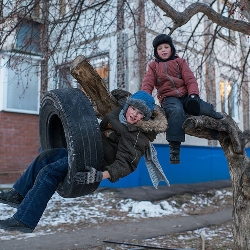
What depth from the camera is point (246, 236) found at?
4406 mm

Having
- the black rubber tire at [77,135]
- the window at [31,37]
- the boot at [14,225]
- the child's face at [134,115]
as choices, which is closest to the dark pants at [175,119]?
the child's face at [134,115]

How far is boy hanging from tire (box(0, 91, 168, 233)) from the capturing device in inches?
115

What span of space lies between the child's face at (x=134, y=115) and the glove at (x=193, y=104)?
694 mm

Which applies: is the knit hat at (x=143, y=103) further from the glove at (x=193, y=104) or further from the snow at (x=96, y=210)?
the snow at (x=96, y=210)

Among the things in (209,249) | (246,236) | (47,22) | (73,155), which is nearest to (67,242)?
(209,249)

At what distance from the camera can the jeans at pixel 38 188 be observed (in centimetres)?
292

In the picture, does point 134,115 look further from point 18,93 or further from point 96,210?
point 18,93

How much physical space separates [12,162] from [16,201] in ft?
23.0

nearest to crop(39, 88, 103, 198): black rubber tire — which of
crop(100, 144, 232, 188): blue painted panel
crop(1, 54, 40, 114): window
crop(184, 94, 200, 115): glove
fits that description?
crop(184, 94, 200, 115): glove

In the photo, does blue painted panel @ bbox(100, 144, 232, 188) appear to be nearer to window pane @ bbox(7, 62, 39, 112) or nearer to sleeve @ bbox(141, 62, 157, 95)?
window pane @ bbox(7, 62, 39, 112)

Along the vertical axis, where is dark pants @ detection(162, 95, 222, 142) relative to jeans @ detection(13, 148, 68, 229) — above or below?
above

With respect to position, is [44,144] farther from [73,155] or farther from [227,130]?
[227,130]

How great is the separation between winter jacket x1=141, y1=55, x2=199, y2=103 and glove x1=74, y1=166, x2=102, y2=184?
4.49ft

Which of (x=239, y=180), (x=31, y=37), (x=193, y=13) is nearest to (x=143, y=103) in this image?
(x=239, y=180)
